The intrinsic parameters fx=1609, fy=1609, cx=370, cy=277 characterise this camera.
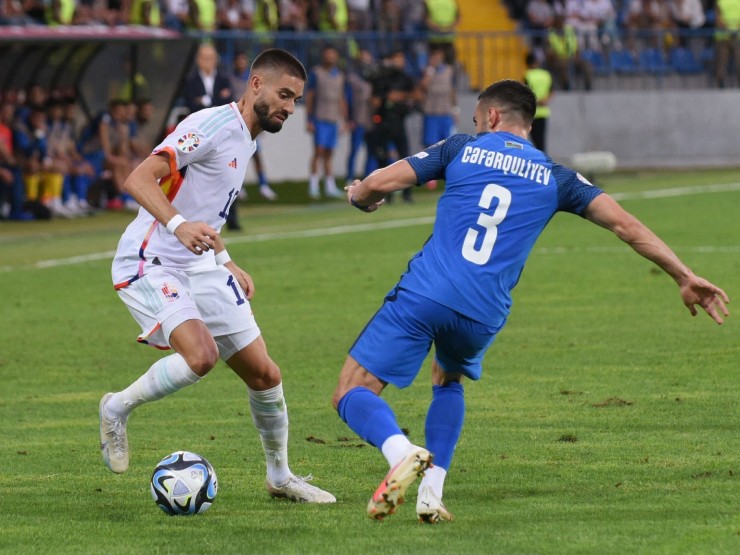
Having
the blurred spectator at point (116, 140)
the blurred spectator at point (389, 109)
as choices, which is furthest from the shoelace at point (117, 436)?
the blurred spectator at point (389, 109)

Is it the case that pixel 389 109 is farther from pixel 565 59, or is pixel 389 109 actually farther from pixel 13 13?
pixel 565 59

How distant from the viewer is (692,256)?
59.8 feet

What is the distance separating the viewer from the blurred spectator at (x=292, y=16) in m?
30.8

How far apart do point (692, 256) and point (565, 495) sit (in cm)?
1136

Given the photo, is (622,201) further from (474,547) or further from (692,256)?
(474,547)

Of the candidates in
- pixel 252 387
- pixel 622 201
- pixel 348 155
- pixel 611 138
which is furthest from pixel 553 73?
pixel 252 387

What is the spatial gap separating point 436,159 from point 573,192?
61cm

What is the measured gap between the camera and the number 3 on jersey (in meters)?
6.83

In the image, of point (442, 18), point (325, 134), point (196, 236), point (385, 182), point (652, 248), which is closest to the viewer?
point (652, 248)

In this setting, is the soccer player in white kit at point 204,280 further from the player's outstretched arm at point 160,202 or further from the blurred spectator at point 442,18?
the blurred spectator at point 442,18

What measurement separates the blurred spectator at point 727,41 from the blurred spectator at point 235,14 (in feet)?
35.8

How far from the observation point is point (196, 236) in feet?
23.0

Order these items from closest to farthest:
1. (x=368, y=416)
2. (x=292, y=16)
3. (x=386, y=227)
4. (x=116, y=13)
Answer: (x=368, y=416) → (x=386, y=227) → (x=116, y=13) → (x=292, y=16)

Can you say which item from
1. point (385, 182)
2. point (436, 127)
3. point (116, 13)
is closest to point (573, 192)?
point (385, 182)
